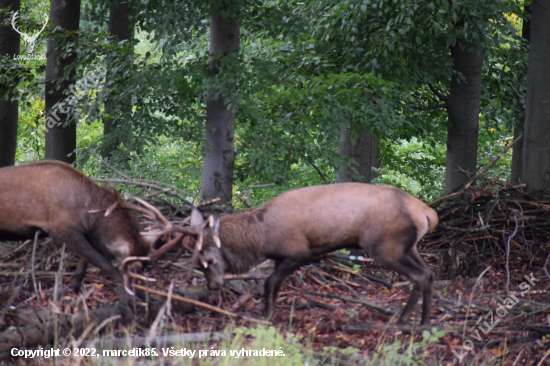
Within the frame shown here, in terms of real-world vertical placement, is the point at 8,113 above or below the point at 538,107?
below

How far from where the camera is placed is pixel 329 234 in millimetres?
5508

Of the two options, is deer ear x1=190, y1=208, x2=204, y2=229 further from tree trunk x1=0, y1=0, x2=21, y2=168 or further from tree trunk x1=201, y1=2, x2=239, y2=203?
tree trunk x1=0, y1=0, x2=21, y2=168

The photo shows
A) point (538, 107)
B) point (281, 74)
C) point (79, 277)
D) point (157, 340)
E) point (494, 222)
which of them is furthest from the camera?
point (281, 74)

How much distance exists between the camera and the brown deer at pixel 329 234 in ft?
17.8

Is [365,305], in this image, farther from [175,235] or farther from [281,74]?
[281,74]

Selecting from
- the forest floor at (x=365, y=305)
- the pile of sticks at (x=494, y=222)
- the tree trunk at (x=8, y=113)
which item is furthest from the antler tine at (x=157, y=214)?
the tree trunk at (x=8, y=113)

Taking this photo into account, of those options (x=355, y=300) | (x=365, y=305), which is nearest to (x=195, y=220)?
(x=355, y=300)

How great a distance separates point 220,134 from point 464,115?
517cm

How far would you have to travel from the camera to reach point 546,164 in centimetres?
948

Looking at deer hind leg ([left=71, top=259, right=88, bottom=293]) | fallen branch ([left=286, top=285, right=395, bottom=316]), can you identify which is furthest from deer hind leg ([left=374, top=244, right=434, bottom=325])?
deer hind leg ([left=71, top=259, right=88, bottom=293])

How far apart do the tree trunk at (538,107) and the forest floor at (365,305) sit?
Answer: 5.15 ft

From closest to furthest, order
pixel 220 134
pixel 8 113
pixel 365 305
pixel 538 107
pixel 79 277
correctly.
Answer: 1. pixel 79 277
2. pixel 365 305
3. pixel 220 134
4. pixel 538 107
5. pixel 8 113

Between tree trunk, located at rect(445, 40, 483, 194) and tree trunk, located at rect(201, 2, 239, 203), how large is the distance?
4.68 meters

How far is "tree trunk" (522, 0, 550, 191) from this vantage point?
9469 mm
